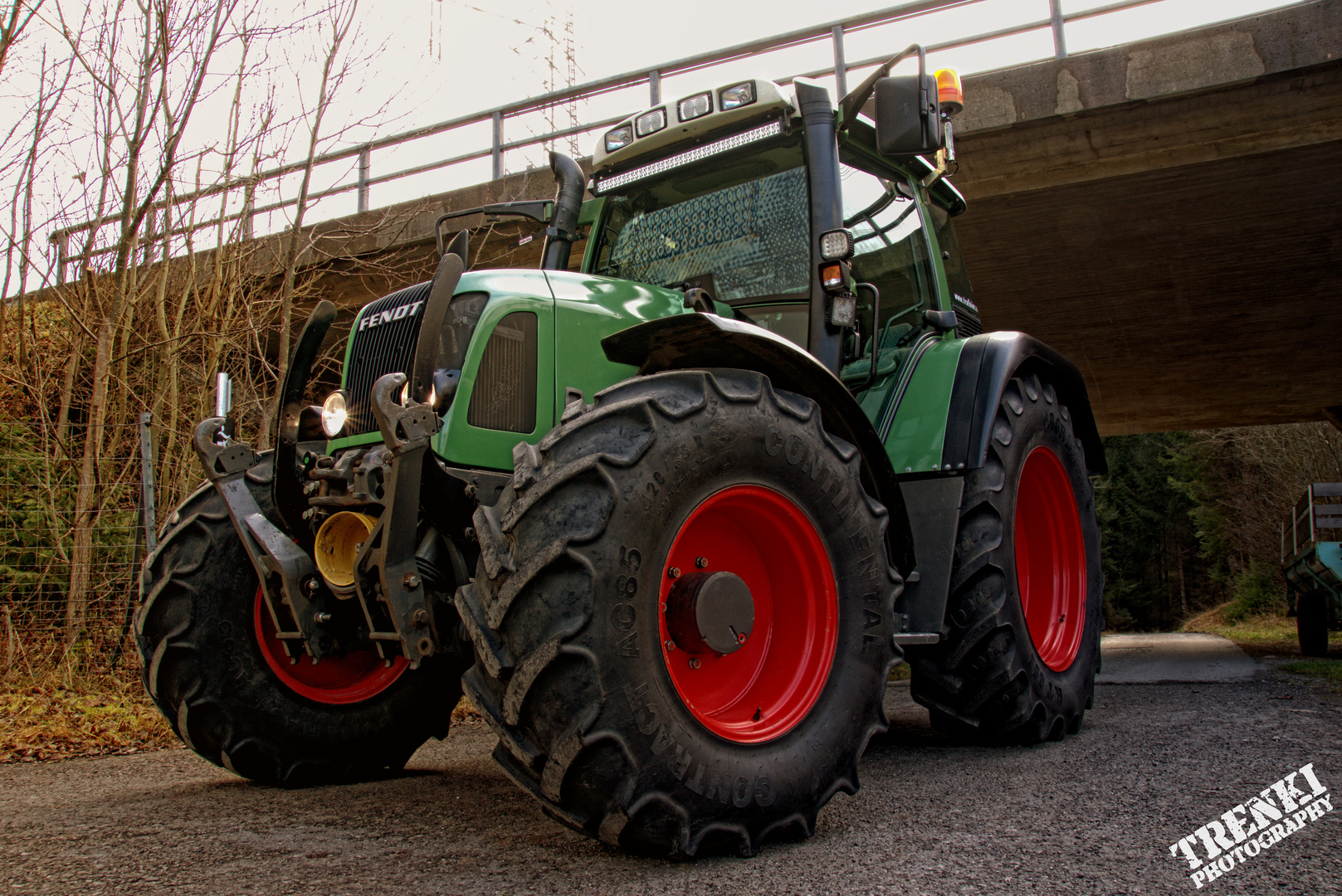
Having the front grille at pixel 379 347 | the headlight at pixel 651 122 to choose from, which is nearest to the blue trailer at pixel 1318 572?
the headlight at pixel 651 122

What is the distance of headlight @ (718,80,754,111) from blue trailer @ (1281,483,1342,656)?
803 centimetres

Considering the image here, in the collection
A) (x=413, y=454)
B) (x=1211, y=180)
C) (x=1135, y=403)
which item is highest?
(x=1211, y=180)

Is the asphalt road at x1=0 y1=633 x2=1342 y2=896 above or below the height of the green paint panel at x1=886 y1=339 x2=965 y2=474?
below

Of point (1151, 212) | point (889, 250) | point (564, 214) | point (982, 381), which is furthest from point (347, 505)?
point (1151, 212)

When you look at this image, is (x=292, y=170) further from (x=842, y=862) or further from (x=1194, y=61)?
(x=842, y=862)

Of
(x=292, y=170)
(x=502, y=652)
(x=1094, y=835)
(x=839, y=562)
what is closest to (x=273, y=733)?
(x=502, y=652)

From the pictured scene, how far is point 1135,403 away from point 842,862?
16922 millimetres

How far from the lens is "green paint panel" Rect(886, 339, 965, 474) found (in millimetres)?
3707

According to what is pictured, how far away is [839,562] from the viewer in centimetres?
278

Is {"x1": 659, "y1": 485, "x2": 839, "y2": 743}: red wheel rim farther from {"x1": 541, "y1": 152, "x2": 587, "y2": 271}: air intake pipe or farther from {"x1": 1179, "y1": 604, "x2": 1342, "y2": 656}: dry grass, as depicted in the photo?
{"x1": 1179, "y1": 604, "x2": 1342, "y2": 656}: dry grass

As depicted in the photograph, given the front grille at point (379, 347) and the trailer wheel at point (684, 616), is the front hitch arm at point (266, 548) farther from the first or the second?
the trailer wheel at point (684, 616)

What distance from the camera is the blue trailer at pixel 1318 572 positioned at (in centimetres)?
900

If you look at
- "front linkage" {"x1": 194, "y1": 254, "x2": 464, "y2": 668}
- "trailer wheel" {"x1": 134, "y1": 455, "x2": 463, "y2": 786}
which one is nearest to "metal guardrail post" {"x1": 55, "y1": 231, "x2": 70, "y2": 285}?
"trailer wheel" {"x1": 134, "y1": 455, "x2": 463, "y2": 786}

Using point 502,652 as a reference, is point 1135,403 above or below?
above
